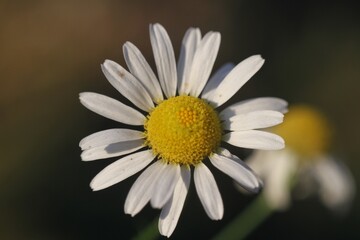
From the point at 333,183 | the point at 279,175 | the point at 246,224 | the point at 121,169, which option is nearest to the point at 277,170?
the point at 279,175

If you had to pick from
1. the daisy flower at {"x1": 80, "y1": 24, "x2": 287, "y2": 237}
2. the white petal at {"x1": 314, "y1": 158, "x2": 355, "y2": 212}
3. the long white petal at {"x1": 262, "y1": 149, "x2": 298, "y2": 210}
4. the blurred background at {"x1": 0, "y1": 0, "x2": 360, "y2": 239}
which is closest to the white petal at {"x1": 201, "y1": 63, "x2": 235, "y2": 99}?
the daisy flower at {"x1": 80, "y1": 24, "x2": 287, "y2": 237}

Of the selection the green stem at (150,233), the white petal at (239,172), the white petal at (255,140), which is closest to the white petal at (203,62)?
the white petal at (255,140)

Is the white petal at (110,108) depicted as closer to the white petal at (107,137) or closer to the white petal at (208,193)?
the white petal at (107,137)

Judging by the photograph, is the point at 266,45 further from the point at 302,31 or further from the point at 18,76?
the point at 18,76

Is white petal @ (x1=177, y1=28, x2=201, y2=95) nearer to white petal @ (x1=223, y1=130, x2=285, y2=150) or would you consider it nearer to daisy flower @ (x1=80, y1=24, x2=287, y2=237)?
daisy flower @ (x1=80, y1=24, x2=287, y2=237)

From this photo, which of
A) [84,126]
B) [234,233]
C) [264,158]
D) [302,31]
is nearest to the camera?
[234,233]

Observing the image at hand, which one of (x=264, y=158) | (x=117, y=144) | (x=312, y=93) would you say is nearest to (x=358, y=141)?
(x=312, y=93)
